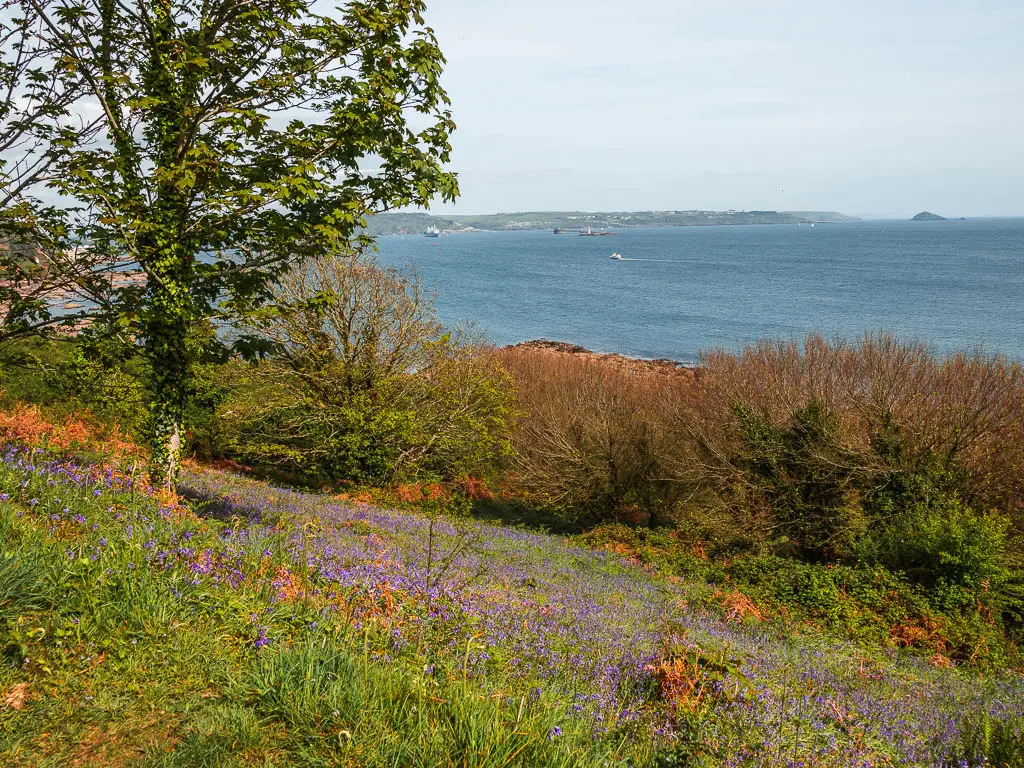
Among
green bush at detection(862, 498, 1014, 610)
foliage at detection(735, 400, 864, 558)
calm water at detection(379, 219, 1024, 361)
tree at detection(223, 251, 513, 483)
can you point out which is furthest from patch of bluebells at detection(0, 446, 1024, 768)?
calm water at detection(379, 219, 1024, 361)

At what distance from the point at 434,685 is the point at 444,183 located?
A: 5.89m

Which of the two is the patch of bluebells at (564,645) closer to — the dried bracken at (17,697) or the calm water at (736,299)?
the dried bracken at (17,697)

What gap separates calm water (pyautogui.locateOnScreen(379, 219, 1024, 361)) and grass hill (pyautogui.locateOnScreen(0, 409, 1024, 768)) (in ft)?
120

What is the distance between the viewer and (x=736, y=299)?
9006 centimetres

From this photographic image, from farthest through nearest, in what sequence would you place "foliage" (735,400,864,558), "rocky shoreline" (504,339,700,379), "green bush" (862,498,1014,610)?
1. "rocky shoreline" (504,339,700,379)
2. "foliage" (735,400,864,558)
3. "green bush" (862,498,1014,610)

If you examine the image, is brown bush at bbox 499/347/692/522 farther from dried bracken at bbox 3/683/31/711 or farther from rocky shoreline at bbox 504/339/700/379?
dried bracken at bbox 3/683/31/711

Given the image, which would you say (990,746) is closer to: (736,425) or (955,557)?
(955,557)

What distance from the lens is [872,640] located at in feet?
46.8

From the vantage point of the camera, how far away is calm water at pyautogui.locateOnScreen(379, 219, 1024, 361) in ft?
210

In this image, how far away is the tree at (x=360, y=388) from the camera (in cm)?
2147

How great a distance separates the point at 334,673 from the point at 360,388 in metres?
19.4

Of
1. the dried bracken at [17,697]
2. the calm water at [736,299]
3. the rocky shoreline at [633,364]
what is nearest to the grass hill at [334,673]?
the dried bracken at [17,697]

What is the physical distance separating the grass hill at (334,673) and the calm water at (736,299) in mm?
36464

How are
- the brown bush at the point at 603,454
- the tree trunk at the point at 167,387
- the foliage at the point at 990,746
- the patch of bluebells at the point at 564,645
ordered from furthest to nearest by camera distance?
the brown bush at the point at 603,454 → the tree trunk at the point at 167,387 → the foliage at the point at 990,746 → the patch of bluebells at the point at 564,645
